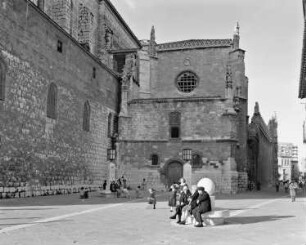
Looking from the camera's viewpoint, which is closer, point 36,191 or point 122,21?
point 36,191

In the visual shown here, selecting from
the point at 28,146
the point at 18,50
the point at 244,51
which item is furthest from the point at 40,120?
the point at 244,51

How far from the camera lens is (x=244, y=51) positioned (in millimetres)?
38906

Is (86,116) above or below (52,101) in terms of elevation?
below

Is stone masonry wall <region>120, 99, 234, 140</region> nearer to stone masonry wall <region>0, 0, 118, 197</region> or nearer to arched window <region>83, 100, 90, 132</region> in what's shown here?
stone masonry wall <region>0, 0, 118, 197</region>

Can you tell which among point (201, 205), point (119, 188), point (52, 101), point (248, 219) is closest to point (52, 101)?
point (52, 101)

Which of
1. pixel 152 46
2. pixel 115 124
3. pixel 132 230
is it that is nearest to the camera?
pixel 132 230

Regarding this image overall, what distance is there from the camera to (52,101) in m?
22.5

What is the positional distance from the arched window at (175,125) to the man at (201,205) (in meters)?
21.1

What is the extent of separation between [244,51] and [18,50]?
24782mm

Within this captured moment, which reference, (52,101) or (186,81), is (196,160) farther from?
(52,101)

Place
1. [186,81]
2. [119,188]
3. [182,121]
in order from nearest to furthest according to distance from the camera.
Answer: [119,188] < [182,121] < [186,81]

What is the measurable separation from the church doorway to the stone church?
0.25 ft

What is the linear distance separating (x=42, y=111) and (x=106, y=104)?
10.1m

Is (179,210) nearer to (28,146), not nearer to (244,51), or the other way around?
(28,146)
